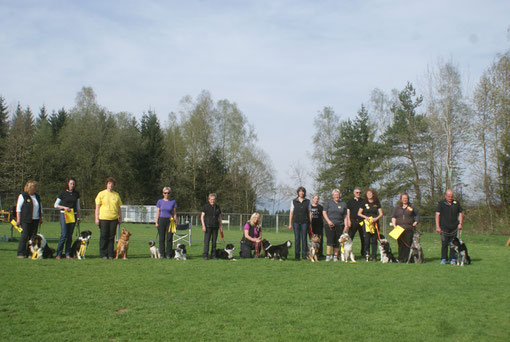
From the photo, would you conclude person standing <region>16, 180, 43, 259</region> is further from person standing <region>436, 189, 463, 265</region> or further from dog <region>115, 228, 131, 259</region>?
person standing <region>436, 189, 463, 265</region>

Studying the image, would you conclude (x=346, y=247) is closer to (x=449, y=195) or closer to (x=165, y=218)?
(x=449, y=195)

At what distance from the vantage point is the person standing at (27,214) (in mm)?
8953

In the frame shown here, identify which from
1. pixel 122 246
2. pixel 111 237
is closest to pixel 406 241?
pixel 122 246

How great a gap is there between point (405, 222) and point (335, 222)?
166 centimetres

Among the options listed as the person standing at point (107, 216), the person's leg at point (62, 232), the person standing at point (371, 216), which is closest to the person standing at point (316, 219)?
the person standing at point (371, 216)

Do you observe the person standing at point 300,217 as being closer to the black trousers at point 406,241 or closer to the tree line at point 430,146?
the black trousers at point 406,241

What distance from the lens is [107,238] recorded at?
956cm

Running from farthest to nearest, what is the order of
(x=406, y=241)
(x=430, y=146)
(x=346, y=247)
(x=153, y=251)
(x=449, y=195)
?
(x=430, y=146) < (x=153, y=251) < (x=406, y=241) < (x=449, y=195) < (x=346, y=247)

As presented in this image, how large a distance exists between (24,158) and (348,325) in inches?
1506

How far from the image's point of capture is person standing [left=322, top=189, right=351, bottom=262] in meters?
10.1

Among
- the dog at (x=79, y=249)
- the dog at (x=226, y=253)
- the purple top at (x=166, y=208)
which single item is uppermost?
the purple top at (x=166, y=208)

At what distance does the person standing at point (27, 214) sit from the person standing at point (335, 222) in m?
6.54

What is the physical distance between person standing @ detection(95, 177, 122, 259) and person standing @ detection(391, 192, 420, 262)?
6622 mm

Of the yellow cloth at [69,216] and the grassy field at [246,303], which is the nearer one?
the grassy field at [246,303]
